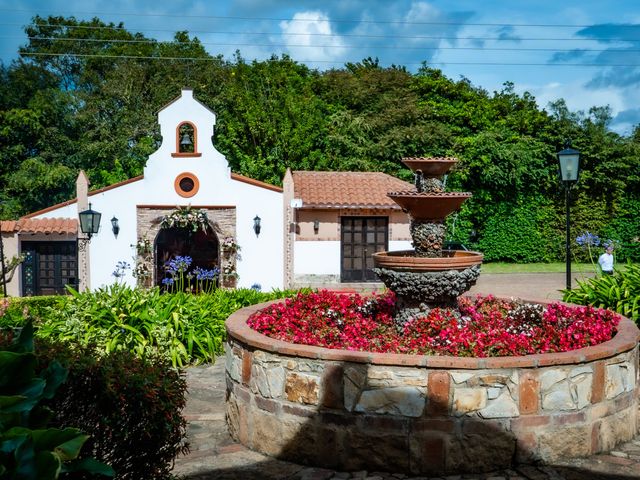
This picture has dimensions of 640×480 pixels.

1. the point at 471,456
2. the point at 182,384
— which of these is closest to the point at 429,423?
the point at 471,456

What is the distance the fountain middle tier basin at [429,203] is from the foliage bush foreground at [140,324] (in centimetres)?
375

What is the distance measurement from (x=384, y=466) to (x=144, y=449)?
2030 millimetres

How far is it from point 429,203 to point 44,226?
49.1ft

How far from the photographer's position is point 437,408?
15.5ft

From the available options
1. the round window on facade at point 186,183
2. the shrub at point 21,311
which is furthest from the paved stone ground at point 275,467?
the round window on facade at point 186,183

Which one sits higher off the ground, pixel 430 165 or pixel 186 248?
pixel 430 165

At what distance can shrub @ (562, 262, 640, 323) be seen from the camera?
8547 mm

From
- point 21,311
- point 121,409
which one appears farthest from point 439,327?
point 21,311

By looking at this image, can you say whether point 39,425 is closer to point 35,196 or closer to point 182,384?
point 182,384

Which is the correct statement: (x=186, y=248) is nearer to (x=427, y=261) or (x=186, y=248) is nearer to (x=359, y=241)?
(x=359, y=241)

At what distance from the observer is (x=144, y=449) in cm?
352

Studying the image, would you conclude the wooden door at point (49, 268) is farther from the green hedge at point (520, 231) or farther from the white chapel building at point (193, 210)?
the green hedge at point (520, 231)

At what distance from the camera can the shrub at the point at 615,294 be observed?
855 centimetres

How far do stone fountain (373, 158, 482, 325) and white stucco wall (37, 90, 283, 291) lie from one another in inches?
446
